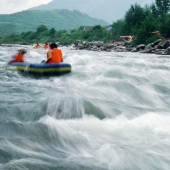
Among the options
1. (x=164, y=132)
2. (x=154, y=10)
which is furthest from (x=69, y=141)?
(x=154, y=10)

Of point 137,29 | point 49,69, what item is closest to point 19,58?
point 49,69

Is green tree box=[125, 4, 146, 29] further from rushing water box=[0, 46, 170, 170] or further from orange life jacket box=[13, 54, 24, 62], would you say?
rushing water box=[0, 46, 170, 170]

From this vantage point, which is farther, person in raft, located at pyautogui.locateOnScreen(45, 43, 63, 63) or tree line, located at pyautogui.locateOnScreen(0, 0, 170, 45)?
tree line, located at pyautogui.locateOnScreen(0, 0, 170, 45)

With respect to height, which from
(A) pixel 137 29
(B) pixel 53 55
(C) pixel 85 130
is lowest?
(C) pixel 85 130

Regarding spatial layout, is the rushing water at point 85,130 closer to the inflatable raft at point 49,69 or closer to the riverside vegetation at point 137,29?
the inflatable raft at point 49,69

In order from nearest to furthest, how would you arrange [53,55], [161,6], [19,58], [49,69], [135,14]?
1. [49,69]
2. [53,55]
3. [19,58]
4. [135,14]
5. [161,6]

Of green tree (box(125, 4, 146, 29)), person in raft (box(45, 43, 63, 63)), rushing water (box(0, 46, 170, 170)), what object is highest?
green tree (box(125, 4, 146, 29))

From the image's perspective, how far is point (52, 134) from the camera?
17.5 ft

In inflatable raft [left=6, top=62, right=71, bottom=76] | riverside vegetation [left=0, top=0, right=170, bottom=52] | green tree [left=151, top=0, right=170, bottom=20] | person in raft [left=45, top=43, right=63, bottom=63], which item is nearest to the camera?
inflatable raft [left=6, top=62, right=71, bottom=76]

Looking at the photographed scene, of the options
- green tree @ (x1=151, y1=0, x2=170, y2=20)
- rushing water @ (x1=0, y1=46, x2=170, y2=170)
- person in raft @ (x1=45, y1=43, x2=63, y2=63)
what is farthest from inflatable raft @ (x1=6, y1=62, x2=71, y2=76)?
green tree @ (x1=151, y1=0, x2=170, y2=20)

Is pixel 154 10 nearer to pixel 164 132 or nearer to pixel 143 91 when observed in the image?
pixel 143 91

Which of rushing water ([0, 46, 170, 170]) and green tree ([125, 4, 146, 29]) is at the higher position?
green tree ([125, 4, 146, 29])

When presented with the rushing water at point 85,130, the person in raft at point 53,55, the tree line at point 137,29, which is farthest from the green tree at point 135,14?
the rushing water at point 85,130

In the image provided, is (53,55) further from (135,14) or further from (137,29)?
(135,14)
